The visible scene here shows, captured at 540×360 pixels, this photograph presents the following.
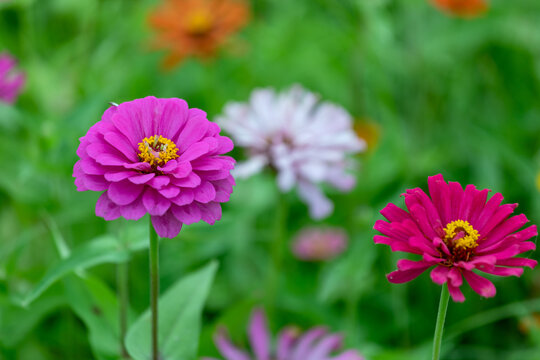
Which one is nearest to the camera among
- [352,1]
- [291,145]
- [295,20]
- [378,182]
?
[291,145]

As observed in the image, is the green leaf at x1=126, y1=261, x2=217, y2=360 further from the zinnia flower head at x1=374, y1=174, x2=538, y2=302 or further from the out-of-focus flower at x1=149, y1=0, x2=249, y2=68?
the out-of-focus flower at x1=149, y1=0, x2=249, y2=68

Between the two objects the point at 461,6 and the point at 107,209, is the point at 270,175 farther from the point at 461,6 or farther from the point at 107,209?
the point at 461,6

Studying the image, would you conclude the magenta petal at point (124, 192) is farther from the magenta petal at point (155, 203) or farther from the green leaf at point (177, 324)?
the green leaf at point (177, 324)

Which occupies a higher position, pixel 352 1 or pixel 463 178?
pixel 352 1

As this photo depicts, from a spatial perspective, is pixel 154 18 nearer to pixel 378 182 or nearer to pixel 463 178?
pixel 378 182

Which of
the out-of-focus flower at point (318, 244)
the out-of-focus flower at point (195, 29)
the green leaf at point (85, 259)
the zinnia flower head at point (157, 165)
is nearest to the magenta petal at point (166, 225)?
the zinnia flower head at point (157, 165)


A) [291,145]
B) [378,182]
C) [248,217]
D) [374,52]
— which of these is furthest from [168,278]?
[374,52]

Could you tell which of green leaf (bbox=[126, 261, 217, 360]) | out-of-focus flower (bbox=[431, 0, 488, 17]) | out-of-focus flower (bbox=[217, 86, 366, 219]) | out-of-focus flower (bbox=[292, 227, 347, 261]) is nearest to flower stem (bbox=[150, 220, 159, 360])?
green leaf (bbox=[126, 261, 217, 360])
